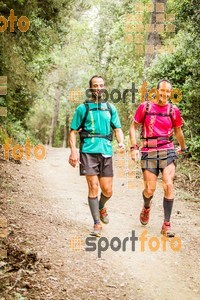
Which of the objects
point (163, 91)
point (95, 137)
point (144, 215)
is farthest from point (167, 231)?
point (163, 91)

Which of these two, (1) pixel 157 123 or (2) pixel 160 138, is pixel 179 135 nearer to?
(2) pixel 160 138

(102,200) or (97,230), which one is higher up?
(102,200)

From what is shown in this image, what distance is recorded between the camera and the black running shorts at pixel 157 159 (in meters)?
6.57

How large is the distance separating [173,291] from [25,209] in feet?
12.4

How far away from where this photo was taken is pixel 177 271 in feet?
17.8

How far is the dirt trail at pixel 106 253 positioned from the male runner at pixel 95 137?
0.70 m

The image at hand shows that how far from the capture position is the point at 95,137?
6.28m

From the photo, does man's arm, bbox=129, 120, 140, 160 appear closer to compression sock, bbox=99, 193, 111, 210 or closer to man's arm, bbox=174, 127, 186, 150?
man's arm, bbox=174, 127, 186, 150

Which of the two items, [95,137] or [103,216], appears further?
[103,216]

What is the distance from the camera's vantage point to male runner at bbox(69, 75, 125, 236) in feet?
20.5

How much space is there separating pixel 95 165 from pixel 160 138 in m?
1.09

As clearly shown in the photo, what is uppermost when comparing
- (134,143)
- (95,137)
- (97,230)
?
(95,137)

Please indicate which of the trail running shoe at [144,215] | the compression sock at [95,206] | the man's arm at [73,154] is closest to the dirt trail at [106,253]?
the trail running shoe at [144,215]

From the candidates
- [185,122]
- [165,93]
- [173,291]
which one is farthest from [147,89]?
[173,291]
